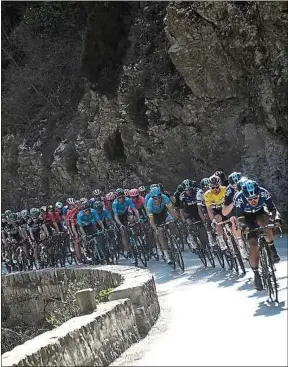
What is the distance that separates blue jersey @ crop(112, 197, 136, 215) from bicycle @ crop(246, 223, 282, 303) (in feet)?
29.4

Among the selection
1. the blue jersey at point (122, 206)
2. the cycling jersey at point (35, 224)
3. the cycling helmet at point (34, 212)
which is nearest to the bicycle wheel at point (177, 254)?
the blue jersey at point (122, 206)

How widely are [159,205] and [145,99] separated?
10209 mm

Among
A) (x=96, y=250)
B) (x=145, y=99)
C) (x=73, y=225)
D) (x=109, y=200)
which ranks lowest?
(x=96, y=250)

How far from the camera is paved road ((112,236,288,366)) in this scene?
6789 mm

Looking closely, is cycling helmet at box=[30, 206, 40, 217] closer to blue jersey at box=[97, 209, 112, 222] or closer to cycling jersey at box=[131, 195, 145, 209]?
blue jersey at box=[97, 209, 112, 222]

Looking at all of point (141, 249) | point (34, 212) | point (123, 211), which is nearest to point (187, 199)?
point (141, 249)

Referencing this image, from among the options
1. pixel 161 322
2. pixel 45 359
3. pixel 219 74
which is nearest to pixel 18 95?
pixel 219 74

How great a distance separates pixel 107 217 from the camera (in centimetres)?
1939

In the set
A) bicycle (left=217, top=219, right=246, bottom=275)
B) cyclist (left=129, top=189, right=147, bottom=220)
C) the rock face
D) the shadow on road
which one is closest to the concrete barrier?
the shadow on road

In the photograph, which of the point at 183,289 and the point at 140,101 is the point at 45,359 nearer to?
the point at 183,289

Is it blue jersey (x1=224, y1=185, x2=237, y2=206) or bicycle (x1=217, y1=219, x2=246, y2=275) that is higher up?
blue jersey (x1=224, y1=185, x2=237, y2=206)

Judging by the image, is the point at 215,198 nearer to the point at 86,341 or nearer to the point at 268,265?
the point at 268,265

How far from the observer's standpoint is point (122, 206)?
18234 mm

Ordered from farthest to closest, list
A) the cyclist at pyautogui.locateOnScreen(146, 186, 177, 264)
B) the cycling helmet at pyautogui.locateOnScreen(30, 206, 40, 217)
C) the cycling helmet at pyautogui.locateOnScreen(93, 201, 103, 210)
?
the cycling helmet at pyautogui.locateOnScreen(30, 206, 40, 217), the cycling helmet at pyautogui.locateOnScreen(93, 201, 103, 210), the cyclist at pyautogui.locateOnScreen(146, 186, 177, 264)
